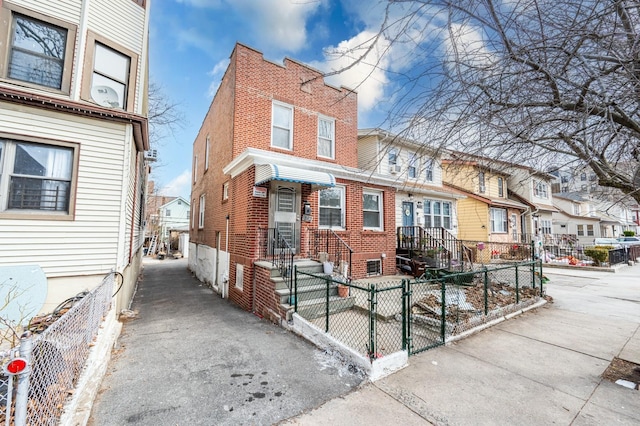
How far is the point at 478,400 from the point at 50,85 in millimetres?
9245

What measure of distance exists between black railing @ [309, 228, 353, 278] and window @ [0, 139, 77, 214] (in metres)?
5.80

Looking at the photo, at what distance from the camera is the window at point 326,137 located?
1050 cm

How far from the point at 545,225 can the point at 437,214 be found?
16.0m

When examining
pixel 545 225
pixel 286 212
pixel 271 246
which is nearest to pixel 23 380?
pixel 271 246

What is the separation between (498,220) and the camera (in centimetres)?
1805

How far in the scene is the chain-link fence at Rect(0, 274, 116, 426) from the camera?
2236mm

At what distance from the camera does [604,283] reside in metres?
10.9

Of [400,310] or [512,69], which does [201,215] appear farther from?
[512,69]

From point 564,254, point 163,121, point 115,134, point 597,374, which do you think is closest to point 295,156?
point 115,134

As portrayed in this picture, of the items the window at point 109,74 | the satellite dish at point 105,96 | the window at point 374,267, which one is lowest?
the window at point 374,267

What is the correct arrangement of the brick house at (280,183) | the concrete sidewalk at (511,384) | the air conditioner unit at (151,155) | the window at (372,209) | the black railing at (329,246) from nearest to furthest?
the concrete sidewalk at (511,384)
the brick house at (280,183)
the black railing at (329,246)
the window at (372,209)
the air conditioner unit at (151,155)

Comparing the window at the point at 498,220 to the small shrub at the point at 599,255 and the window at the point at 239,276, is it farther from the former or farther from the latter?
the window at the point at 239,276

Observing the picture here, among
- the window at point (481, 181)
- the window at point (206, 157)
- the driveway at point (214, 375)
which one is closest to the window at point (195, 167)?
the window at point (206, 157)

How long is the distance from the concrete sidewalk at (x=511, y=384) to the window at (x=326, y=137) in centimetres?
750
